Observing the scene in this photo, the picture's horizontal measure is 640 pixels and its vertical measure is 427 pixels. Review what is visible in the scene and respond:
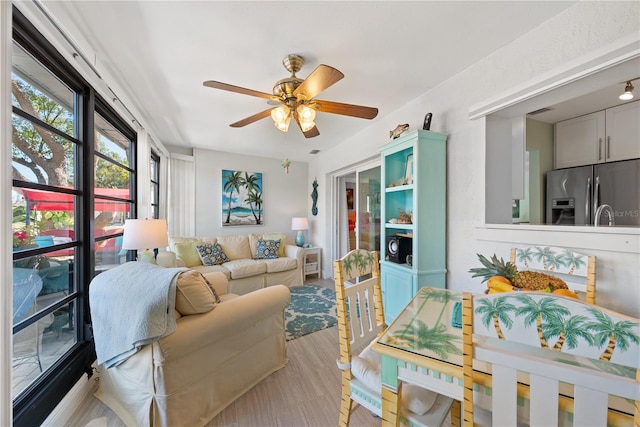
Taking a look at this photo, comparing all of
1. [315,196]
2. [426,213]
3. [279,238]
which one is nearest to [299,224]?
[279,238]

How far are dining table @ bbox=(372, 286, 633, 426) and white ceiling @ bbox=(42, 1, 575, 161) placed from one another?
1.68 meters

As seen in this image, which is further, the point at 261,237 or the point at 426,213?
the point at 261,237

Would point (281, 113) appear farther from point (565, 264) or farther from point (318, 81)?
point (565, 264)

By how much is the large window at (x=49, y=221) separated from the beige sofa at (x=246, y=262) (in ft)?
4.74

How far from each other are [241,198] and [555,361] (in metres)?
4.51

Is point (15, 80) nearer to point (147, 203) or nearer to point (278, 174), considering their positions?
point (147, 203)

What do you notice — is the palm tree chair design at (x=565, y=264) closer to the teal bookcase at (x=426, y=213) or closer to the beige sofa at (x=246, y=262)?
the teal bookcase at (x=426, y=213)

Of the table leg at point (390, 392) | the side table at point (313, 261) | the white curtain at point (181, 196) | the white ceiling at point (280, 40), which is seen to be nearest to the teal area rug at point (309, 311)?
the side table at point (313, 261)

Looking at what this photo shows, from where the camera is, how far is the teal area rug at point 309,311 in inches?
102

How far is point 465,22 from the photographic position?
56.4 inches

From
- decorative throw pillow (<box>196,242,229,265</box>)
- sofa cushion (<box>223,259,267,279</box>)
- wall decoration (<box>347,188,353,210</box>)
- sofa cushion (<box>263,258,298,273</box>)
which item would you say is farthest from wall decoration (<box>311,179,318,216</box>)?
decorative throw pillow (<box>196,242,229,265</box>)

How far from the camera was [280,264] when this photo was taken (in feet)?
12.7

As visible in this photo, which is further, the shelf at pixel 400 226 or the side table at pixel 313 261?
the side table at pixel 313 261

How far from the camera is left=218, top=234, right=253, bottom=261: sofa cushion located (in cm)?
392
